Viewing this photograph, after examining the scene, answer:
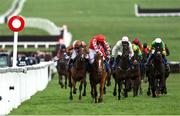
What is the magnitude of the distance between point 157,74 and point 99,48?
313 centimetres

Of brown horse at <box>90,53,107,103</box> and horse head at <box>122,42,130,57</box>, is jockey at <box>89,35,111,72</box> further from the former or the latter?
horse head at <box>122,42,130,57</box>

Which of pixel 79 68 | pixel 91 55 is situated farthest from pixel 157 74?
pixel 91 55

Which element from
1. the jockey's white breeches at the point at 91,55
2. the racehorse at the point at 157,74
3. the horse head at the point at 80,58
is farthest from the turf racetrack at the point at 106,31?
the jockey's white breeches at the point at 91,55

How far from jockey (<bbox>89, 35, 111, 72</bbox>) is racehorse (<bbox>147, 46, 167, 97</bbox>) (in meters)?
1.73

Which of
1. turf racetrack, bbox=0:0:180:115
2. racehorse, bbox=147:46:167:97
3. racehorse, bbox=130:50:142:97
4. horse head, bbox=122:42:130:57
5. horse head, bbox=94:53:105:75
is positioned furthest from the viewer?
racehorse, bbox=147:46:167:97

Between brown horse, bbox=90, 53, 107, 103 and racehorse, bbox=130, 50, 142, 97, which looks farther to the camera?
racehorse, bbox=130, 50, 142, 97

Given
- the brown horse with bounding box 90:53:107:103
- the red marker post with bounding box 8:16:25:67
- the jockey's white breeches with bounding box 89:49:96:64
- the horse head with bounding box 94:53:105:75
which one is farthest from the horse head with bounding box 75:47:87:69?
the red marker post with bounding box 8:16:25:67

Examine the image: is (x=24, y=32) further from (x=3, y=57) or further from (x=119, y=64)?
(x=119, y=64)

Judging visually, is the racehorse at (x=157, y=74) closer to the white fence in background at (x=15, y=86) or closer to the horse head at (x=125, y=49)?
the horse head at (x=125, y=49)

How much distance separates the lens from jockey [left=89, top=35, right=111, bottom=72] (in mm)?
22781

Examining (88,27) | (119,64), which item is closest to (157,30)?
(88,27)

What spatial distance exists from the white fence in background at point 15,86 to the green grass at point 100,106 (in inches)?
8.5

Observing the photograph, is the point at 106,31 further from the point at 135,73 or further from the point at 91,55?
the point at 91,55

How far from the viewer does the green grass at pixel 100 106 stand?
1877 cm
